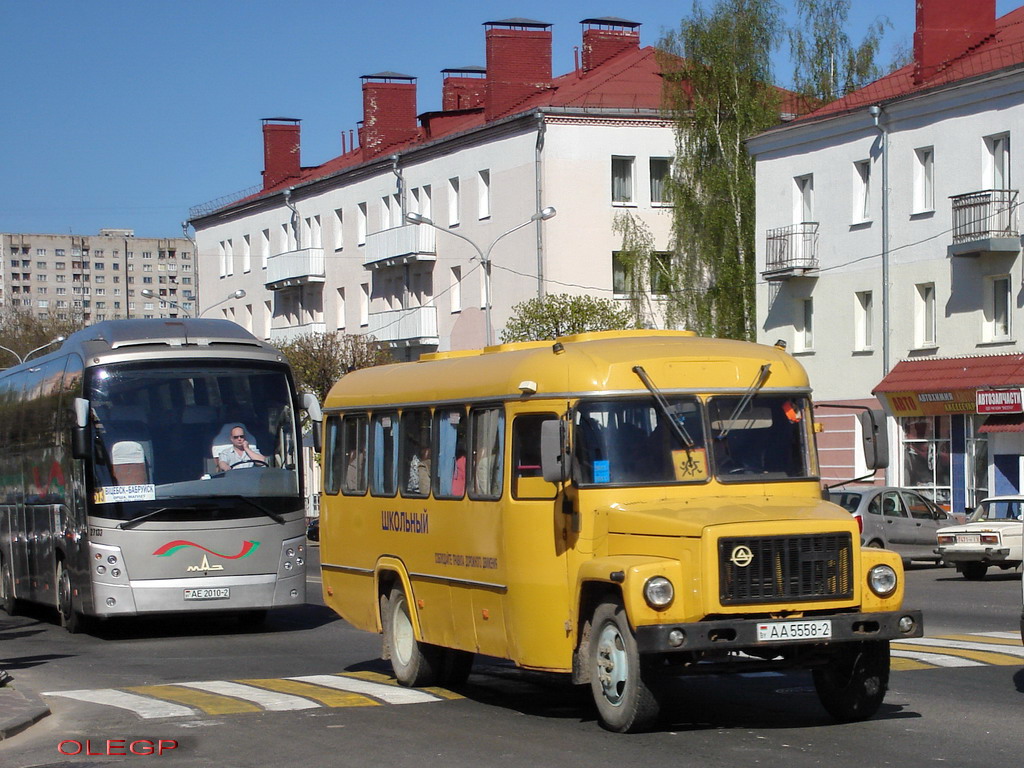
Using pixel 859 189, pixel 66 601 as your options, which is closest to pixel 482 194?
pixel 859 189

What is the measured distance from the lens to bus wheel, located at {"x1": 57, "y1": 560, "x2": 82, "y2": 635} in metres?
20.7

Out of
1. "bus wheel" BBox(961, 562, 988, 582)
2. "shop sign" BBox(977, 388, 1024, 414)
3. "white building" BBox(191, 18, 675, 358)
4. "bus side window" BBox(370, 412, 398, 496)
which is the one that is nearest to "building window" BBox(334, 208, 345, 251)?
"white building" BBox(191, 18, 675, 358)

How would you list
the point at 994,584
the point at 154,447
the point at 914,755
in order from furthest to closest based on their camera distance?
the point at 994,584 < the point at 154,447 < the point at 914,755

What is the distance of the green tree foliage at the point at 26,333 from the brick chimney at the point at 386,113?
134 ft

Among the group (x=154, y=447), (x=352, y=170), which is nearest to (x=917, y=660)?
(x=154, y=447)

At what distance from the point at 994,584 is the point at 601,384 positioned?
17.5 m

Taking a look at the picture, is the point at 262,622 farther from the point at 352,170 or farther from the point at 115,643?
the point at 352,170

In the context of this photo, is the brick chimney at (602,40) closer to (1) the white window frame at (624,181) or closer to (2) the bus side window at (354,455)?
(1) the white window frame at (624,181)

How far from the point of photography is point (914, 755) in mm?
9750

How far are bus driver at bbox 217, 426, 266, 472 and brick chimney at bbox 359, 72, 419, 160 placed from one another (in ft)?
161

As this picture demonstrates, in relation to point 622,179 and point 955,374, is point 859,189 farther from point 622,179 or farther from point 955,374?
point 622,179

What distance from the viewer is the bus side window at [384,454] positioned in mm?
14188

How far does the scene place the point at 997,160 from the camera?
123 feet

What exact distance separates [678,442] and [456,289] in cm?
4891
